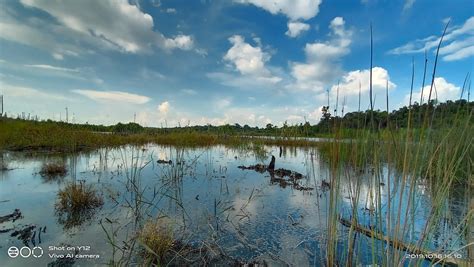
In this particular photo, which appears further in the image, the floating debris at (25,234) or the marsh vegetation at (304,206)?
the floating debris at (25,234)

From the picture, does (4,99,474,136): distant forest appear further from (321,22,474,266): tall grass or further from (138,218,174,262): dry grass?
(138,218,174,262): dry grass

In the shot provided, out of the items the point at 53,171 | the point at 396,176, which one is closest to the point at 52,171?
the point at 53,171

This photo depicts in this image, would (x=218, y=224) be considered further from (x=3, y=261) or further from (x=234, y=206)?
(x=3, y=261)

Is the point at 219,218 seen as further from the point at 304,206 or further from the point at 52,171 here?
the point at 52,171

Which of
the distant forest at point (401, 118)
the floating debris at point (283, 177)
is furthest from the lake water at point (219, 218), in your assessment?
the distant forest at point (401, 118)

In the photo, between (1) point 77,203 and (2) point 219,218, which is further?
(1) point 77,203

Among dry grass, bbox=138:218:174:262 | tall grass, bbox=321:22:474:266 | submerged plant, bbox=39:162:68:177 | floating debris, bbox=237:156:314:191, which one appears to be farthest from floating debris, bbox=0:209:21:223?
floating debris, bbox=237:156:314:191

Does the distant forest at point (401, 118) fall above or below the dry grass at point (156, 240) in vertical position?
above

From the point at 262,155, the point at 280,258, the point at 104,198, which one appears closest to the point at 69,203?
the point at 104,198

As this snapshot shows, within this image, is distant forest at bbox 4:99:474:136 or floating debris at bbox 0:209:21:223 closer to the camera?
distant forest at bbox 4:99:474:136

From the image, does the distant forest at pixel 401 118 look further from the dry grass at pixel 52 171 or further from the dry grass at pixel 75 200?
the dry grass at pixel 52 171

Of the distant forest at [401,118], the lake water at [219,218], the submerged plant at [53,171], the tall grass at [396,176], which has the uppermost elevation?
the distant forest at [401,118]

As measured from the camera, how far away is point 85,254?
3570 mm

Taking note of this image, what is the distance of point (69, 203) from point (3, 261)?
2188 mm
